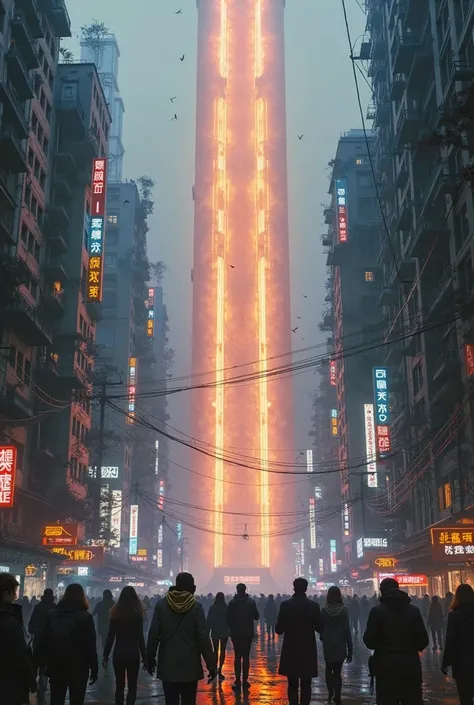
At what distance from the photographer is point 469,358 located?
→ 1414 inches

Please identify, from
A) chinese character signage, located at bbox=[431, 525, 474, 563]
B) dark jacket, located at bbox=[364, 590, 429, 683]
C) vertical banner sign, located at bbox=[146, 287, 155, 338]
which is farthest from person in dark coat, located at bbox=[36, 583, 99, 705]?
vertical banner sign, located at bbox=[146, 287, 155, 338]

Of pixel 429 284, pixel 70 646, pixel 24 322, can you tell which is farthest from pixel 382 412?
pixel 70 646

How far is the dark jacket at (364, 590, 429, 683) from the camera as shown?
24.0 feet

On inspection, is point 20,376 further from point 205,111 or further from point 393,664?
point 205,111

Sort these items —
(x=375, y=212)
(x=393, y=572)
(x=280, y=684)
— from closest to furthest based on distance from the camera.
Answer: (x=280, y=684), (x=393, y=572), (x=375, y=212)

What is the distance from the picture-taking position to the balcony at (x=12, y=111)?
38656 mm

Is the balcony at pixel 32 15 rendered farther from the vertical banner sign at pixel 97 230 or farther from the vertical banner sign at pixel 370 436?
the vertical banner sign at pixel 370 436

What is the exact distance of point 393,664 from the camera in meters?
7.31

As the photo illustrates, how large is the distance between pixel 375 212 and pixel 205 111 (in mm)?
29602

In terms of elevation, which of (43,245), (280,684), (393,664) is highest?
(43,245)

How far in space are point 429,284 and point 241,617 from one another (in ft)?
119

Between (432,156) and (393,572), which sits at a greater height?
(432,156)

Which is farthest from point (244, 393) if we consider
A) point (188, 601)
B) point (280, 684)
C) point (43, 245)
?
point (188, 601)

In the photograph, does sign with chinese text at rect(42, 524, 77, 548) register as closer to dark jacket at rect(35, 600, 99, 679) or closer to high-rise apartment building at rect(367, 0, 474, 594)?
high-rise apartment building at rect(367, 0, 474, 594)
